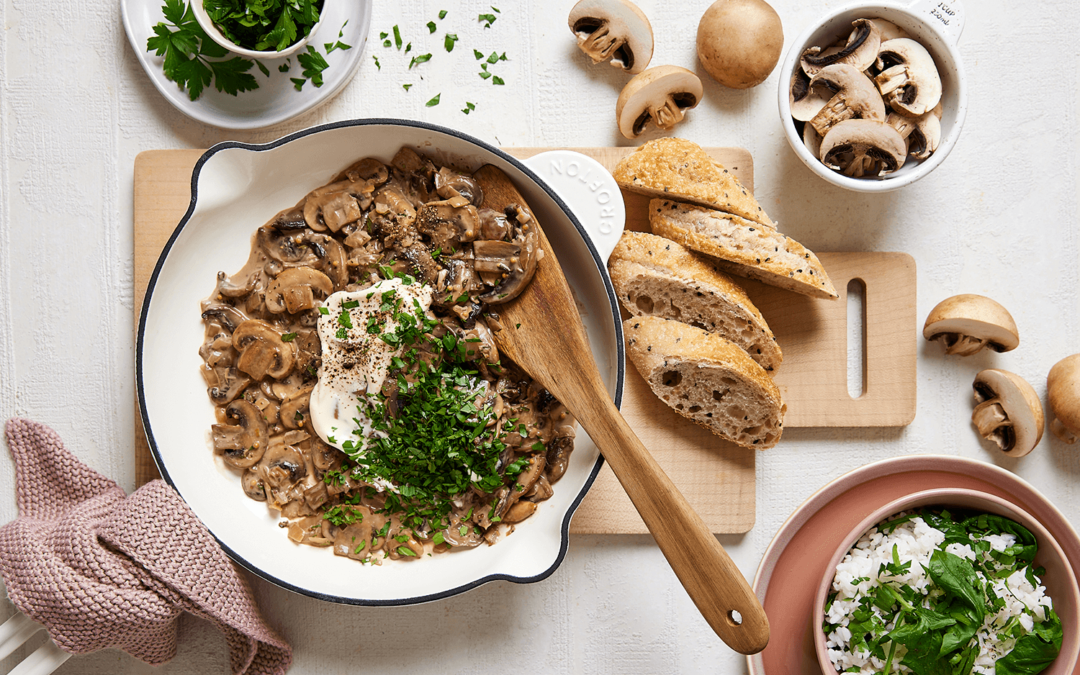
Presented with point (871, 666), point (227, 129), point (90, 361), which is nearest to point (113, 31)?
point (227, 129)

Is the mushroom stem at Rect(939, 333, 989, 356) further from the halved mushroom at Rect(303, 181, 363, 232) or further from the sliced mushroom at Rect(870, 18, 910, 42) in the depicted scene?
the halved mushroom at Rect(303, 181, 363, 232)

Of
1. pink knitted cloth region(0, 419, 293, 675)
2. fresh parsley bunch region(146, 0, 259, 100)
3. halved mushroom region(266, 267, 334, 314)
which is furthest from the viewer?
fresh parsley bunch region(146, 0, 259, 100)

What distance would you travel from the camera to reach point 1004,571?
228 centimetres

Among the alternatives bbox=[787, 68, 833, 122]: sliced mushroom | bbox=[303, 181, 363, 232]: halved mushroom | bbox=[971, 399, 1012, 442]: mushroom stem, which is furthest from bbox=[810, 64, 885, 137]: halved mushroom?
bbox=[303, 181, 363, 232]: halved mushroom

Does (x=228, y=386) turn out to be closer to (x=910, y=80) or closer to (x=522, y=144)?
(x=522, y=144)

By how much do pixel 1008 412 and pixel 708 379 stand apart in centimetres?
118

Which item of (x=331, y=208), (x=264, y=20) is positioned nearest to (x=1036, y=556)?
(x=331, y=208)

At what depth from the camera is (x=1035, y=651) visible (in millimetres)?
2248

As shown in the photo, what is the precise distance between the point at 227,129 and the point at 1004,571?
3060 mm

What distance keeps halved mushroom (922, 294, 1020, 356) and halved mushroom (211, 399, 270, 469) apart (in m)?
2.41

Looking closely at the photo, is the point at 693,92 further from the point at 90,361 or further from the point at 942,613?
the point at 90,361

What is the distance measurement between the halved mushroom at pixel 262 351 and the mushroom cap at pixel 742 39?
177cm

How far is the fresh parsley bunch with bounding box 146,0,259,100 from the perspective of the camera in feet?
7.67

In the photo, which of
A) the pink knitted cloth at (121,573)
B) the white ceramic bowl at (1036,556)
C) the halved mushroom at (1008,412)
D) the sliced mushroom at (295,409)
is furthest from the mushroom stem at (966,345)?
the pink knitted cloth at (121,573)
